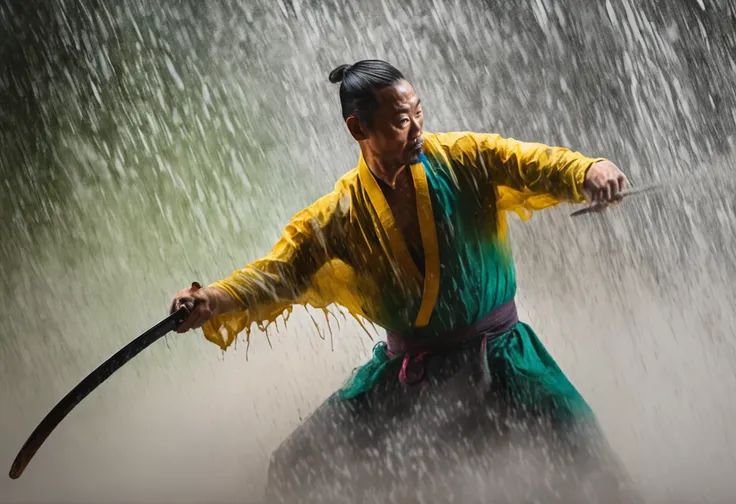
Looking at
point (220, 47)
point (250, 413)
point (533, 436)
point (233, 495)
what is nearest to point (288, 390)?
point (250, 413)

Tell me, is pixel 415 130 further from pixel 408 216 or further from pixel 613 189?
pixel 613 189

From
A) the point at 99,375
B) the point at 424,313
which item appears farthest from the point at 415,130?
the point at 99,375

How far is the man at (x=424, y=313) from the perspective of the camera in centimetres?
→ 124

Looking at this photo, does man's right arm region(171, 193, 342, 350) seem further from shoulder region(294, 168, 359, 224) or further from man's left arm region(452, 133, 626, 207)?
man's left arm region(452, 133, 626, 207)

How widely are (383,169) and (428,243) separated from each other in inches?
5.4

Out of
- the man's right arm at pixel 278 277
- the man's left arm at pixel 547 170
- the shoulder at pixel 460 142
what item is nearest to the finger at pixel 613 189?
the man's left arm at pixel 547 170

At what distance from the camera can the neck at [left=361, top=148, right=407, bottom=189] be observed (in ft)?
4.19

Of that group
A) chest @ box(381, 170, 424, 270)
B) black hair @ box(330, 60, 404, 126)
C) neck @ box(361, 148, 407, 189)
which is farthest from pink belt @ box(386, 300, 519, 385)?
black hair @ box(330, 60, 404, 126)

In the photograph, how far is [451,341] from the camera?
1301 millimetres

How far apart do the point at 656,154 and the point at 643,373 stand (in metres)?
0.45

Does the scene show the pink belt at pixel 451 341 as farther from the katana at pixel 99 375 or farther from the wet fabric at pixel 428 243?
the katana at pixel 99 375

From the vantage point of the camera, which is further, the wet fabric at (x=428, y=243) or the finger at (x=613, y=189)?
the wet fabric at (x=428, y=243)

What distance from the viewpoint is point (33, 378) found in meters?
1.96

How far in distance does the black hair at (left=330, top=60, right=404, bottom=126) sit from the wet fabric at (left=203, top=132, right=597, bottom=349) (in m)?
0.09
